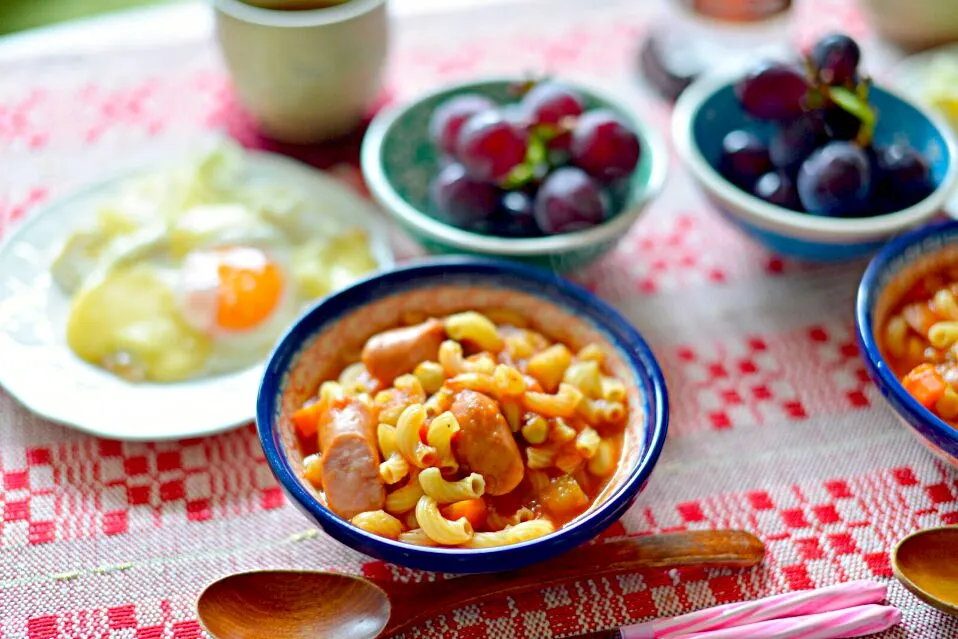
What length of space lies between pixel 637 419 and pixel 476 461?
223mm

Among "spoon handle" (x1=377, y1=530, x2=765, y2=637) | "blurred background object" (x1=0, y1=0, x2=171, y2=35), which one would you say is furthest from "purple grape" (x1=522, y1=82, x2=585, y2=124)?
"blurred background object" (x1=0, y1=0, x2=171, y2=35)

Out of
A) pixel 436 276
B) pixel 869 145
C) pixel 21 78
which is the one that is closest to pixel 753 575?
pixel 436 276

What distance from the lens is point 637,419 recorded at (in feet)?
3.90

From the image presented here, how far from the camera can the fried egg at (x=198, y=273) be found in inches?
54.2

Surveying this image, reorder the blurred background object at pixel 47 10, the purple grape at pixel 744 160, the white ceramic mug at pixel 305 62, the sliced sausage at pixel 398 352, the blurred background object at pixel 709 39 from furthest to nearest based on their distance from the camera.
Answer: the blurred background object at pixel 47 10
the blurred background object at pixel 709 39
the white ceramic mug at pixel 305 62
the purple grape at pixel 744 160
the sliced sausage at pixel 398 352

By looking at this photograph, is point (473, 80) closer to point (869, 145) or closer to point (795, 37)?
point (869, 145)

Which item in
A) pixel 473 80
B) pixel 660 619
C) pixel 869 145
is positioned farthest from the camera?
pixel 473 80

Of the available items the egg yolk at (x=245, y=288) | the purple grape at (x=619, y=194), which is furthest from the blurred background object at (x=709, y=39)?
the egg yolk at (x=245, y=288)

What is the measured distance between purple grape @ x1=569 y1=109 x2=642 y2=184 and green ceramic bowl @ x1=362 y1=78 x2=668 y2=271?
62 mm

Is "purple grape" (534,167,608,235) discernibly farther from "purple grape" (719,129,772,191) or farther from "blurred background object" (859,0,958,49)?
"blurred background object" (859,0,958,49)

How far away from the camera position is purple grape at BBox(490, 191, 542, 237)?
4.74ft

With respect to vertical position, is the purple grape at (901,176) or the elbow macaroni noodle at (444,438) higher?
the purple grape at (901,176)

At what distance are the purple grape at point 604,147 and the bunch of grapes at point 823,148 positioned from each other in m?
0.18

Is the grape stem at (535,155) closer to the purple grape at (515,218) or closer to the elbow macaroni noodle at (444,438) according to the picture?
the purple grape at (515,218)
